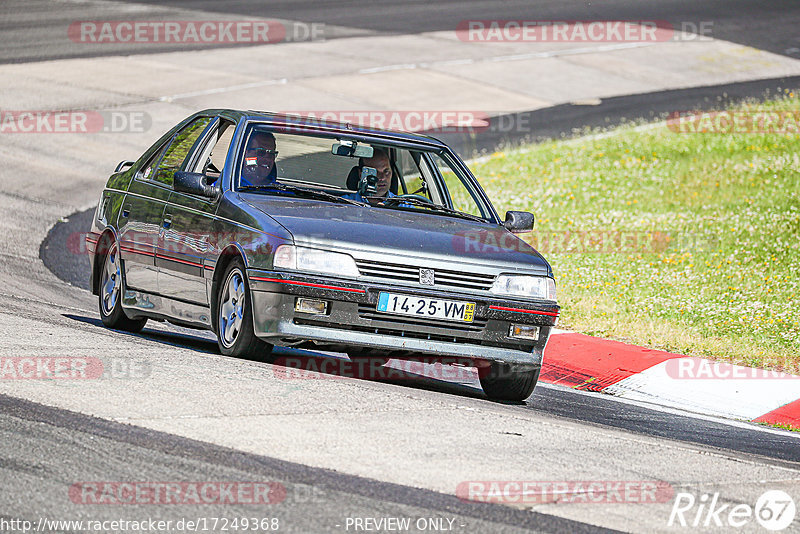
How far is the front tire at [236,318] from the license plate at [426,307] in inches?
31.0

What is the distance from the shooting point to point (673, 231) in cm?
1592

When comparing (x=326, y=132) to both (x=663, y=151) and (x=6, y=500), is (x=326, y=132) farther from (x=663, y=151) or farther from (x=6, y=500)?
(x=663, y=151)

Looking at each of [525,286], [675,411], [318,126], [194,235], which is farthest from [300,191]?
[675,411]

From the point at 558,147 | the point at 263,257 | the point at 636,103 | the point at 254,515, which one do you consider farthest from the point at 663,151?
the point at 254,515

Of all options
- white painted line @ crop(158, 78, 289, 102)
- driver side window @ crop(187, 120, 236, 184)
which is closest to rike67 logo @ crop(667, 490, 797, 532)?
driver side window @ crop(187, 120, 236, 184)

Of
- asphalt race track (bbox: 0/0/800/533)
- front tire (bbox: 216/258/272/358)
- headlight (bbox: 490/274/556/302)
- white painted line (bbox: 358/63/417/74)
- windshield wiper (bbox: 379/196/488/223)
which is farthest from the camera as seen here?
white painted line (bbox: 358/63/417/74)

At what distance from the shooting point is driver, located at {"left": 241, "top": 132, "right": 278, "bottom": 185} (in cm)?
841

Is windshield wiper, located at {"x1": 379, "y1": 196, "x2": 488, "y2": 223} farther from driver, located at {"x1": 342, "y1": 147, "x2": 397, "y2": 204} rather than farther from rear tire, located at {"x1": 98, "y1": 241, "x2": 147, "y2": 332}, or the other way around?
rear tire, located at {"x1": 98, "y1": 241, "x2": 147, "y2": 332}

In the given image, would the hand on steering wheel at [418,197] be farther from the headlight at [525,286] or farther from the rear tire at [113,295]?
the rear tire at [113,295]

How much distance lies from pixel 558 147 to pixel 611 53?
10.7 metres

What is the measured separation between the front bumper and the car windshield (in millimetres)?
1011

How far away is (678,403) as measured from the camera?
923 centimetres

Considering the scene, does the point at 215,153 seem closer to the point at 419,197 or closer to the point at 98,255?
the point at 419,197

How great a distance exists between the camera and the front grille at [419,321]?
7.43m
